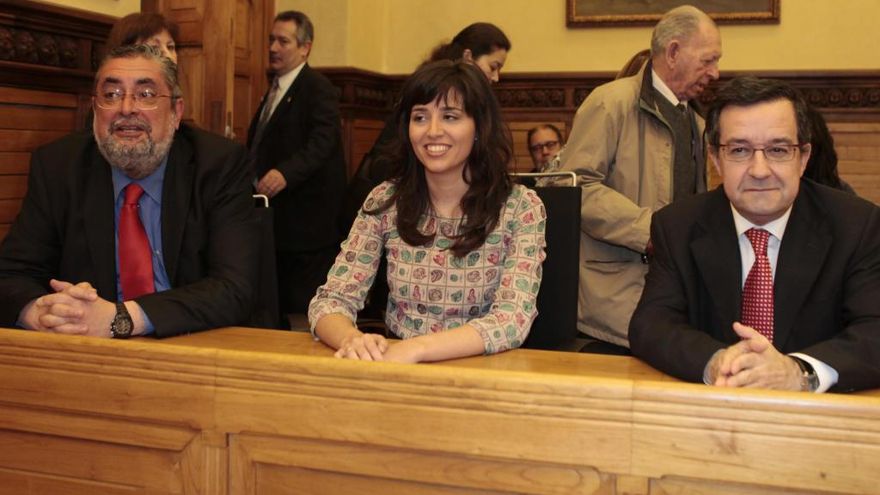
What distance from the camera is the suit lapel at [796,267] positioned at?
86.2 inches

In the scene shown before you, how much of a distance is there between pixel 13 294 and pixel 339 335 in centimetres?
82

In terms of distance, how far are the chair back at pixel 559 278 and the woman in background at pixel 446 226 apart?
12cm

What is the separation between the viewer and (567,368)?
1970mm

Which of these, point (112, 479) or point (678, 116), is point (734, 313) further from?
point (678, 116)

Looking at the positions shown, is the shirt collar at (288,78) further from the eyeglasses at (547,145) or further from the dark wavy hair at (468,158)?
the dark wavy hair at (468,158)

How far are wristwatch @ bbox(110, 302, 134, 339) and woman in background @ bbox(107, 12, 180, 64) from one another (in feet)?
5.58

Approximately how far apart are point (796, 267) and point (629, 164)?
4.60 feet

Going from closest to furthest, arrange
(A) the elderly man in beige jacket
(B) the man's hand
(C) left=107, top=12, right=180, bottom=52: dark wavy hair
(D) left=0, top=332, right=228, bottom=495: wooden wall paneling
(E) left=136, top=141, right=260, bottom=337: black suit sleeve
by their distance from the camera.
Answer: (D) left=0, top=332, right=228, bottom=495: wooden wall paneling, (E) left=136, top=141, right=260, bottom=337: black suit sleeve, (A) the elderly man in beige jacket, (C) left=107, top=12, right=180, bottom=52: dark wavy hair, (B) the man's hand

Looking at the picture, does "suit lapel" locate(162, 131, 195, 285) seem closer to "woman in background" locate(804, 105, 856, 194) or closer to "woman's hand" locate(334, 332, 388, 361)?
"woman's hand" locate(334, 332, 388, 361)

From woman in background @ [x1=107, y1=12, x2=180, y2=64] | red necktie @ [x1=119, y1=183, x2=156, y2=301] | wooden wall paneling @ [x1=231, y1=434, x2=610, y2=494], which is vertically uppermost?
woman in background @ [x1=107, y1=12, x2=180, y2=64]

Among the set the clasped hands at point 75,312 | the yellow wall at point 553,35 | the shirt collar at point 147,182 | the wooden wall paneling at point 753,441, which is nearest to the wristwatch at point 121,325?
the clasped hands at point 75,312

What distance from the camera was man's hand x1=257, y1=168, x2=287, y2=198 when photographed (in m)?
5.25

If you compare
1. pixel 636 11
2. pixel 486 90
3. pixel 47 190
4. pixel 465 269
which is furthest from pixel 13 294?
pixel 636 11

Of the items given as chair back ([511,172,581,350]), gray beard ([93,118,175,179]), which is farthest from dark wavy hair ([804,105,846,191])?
gray beard ([93,118,175,179])
